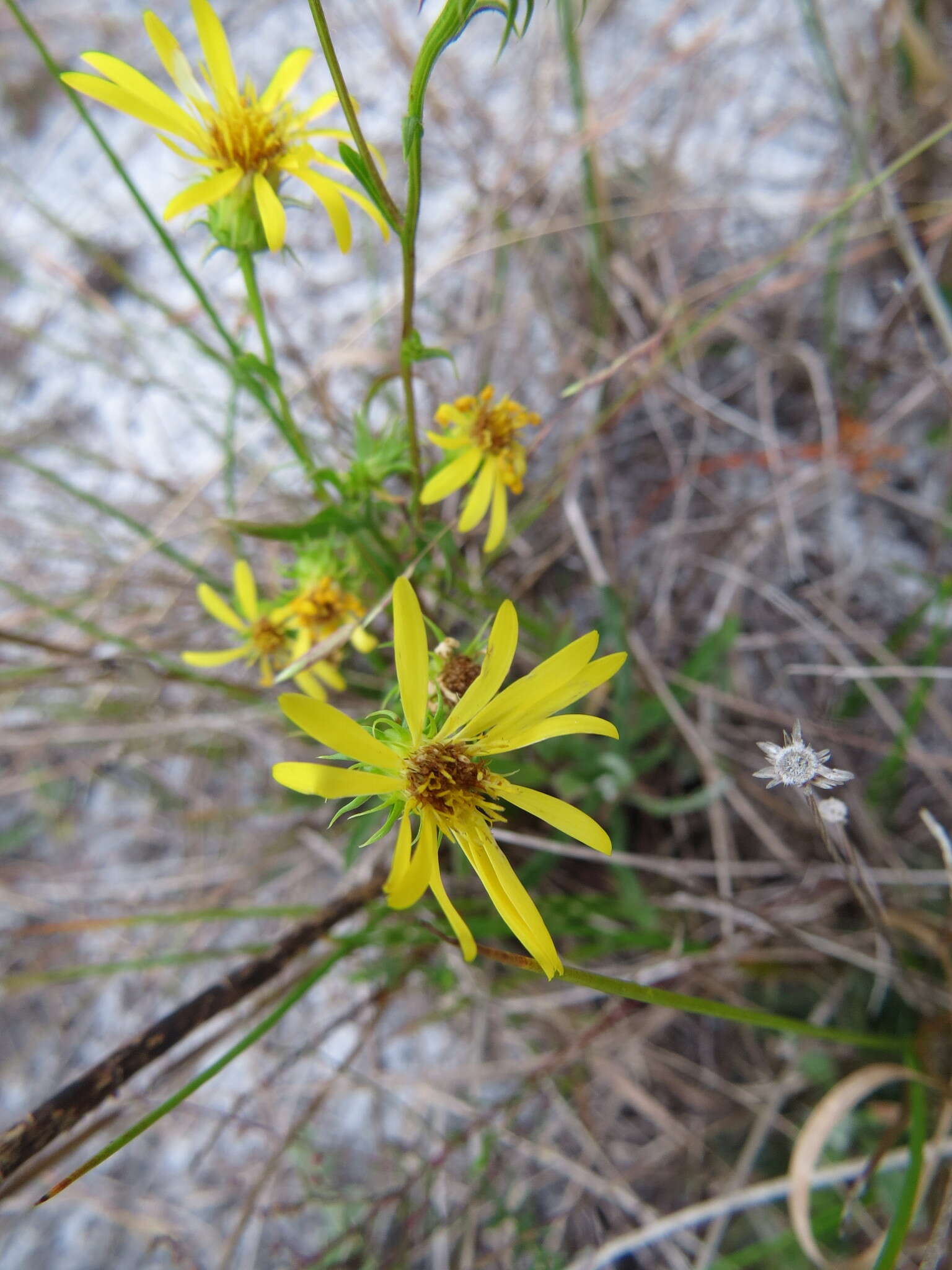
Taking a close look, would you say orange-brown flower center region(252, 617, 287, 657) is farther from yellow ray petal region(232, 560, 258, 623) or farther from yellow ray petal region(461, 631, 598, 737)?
yellow ray petal region(461, 631, 598, 737)

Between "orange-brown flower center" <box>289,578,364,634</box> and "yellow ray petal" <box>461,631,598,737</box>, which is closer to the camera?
"yellow ray petal" <box>461,631,598,737</box>

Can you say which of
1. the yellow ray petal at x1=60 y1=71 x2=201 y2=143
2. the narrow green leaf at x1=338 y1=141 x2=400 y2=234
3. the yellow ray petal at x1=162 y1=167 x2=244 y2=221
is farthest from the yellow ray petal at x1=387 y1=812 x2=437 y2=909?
the yellow ray petal at x1=60 y1=71 x2=201 y2=143

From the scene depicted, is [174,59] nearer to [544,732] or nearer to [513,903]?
[544,732]

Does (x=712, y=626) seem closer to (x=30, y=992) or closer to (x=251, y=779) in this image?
(x=251, y=779)

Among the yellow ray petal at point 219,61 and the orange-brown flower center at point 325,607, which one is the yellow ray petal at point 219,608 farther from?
the yellow ray petal at point 219,61

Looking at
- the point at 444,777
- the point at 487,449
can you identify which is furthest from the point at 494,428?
the point at 444,777

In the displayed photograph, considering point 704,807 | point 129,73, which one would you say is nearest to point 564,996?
point 704,807

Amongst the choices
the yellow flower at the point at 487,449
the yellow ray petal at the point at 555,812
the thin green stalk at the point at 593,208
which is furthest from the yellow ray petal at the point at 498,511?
the thin green stalk at the point at 593,208
